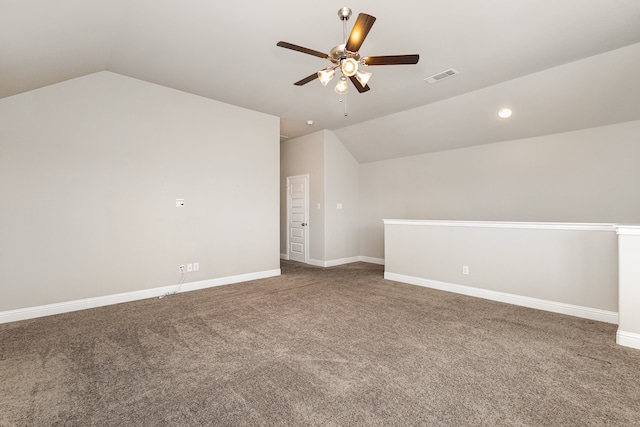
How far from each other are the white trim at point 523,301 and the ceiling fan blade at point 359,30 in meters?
3.74

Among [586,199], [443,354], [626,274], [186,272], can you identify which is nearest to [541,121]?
[586,199]

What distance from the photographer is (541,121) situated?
14.9ft

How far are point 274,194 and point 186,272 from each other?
2.13 m

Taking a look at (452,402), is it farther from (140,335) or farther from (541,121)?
(541,121)

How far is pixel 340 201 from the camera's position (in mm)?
6984

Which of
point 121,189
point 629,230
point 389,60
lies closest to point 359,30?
point 389,60

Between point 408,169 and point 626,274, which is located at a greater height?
point 408,169

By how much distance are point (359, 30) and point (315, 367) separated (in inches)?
107

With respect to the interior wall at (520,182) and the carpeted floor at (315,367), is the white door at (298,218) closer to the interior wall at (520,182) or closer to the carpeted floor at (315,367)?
the interior wall at (520,182)

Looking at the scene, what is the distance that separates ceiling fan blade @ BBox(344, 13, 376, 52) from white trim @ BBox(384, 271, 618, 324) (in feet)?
12.3

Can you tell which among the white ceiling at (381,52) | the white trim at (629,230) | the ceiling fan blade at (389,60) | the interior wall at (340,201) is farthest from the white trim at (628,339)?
the interior wall at (340,201)

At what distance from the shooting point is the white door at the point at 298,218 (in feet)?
23.0

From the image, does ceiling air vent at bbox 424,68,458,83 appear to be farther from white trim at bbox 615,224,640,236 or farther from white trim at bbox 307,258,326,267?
white trim at bbox 307,258,326,267

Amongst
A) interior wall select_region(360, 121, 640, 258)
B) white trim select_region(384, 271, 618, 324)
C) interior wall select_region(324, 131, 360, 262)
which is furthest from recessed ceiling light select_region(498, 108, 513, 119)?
interior wall select_region(324, 131, 360, 262)
